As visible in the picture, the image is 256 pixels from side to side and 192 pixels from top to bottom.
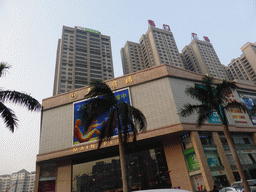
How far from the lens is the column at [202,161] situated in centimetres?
2695

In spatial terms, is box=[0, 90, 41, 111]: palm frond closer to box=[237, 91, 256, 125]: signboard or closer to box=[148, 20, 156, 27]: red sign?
box=[237, 91, 256, 125]: signboard

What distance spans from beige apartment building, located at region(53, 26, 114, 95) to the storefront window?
171ft

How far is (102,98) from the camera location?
1591cm

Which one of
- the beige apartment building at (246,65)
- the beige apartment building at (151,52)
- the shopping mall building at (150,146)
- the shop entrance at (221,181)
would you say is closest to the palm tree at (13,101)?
the shopping mall building at (150,146)

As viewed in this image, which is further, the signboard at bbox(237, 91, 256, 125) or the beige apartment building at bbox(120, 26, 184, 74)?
the beige apartment building at bbox(120, 26, 184, 74)

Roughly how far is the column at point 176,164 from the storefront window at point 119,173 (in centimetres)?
161

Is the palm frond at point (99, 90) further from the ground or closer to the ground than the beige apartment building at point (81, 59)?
closer to the ground

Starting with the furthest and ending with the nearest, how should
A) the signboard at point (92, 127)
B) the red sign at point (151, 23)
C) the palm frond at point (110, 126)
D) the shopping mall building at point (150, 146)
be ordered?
the red sign at point (151, 23), the signboard at point (92, 127), the shopping mall building at point (150, 146), the palm frond at point (110, 126)

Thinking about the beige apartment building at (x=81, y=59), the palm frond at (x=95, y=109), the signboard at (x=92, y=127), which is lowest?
the palm frond at (x=95, y=109)

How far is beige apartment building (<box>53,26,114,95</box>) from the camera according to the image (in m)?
85.3

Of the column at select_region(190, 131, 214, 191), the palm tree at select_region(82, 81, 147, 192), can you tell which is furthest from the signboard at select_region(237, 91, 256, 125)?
the palm tree at select_region(82, 81, 147, 192)

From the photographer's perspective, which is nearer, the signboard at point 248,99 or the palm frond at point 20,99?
the palm frond at point 20,99

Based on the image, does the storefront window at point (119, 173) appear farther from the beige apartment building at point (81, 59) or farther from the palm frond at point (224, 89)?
the beige apartment building at point (81, 59)

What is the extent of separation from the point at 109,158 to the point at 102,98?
24.7 meters
